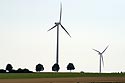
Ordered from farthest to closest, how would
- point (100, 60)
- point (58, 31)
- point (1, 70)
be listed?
point (1, 70) → point (100, 60) → point (58, 31)

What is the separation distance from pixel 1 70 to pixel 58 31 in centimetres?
5386

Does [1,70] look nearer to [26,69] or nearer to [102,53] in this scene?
[26,69]

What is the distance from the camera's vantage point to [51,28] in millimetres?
151000

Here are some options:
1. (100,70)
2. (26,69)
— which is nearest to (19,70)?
(26,69)

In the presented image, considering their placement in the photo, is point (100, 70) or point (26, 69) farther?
point (26, 69)

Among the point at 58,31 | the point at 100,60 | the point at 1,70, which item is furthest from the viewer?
the point at 1,70

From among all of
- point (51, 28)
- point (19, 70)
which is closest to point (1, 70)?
point (19, 70)

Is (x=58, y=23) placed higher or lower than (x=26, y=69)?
higher

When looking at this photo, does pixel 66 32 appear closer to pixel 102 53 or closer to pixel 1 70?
pixel 102 53

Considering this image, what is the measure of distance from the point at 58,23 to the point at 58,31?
5753 mm

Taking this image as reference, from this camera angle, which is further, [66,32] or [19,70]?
[19,70]

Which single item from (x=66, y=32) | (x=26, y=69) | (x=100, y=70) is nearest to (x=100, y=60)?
(x=100, y=70)

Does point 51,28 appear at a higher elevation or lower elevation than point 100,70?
higher

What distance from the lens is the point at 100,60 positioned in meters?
168
